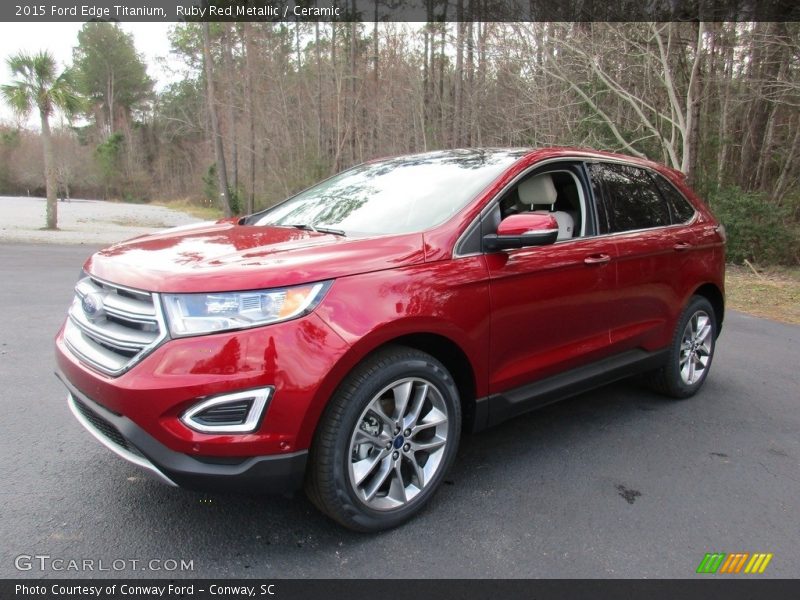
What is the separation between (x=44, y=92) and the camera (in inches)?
799

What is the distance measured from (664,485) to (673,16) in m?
11.9

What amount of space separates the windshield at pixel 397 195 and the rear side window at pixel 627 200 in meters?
0.71

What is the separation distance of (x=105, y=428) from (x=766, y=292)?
36.3 feet

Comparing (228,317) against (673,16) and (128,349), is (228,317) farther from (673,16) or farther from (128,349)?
(673,16)

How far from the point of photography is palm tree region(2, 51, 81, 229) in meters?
19.9

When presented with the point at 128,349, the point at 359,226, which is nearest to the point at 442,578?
the point at 128,349

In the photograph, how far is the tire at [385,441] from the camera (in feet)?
7.59

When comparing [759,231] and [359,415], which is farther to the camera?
[759,231]

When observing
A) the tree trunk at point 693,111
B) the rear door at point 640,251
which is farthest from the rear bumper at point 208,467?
the tree trunk at point 693,111

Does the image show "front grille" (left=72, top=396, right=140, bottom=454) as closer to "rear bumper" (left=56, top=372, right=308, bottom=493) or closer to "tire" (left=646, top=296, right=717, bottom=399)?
"rear bumper" (left=56, top=372, right=308, bottom=493)

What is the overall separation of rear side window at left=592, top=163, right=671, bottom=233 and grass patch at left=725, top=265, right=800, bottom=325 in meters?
5.05

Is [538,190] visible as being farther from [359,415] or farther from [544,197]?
[359,415]

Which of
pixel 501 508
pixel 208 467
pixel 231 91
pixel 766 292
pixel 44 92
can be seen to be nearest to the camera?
pixel 208 467

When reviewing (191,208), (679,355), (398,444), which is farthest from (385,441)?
(191,208)
